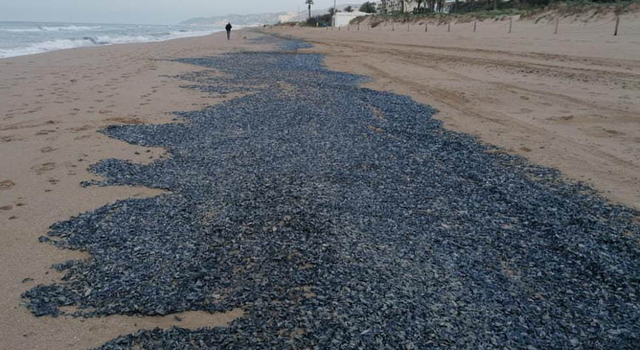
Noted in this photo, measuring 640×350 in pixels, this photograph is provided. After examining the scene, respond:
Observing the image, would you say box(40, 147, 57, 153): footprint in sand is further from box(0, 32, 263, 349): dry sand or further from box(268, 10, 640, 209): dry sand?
box(268, 10, 640, 209): dry sand

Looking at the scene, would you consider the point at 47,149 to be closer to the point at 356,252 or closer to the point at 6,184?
the point at 6,184

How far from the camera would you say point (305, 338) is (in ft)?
9.58

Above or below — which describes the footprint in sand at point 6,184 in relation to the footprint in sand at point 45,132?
below

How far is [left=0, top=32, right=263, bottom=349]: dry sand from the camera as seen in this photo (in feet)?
10.0

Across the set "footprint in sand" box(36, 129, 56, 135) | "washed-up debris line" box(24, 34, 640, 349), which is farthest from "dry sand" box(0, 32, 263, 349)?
"washed-up debris line" box(24, 34, 640, 349)

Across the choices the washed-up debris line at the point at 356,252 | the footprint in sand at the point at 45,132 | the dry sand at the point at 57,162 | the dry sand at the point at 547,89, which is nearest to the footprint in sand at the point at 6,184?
the dry sand at the point at 57,162

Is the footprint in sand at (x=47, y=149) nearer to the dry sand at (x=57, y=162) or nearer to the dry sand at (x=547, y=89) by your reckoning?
the dry sand at (x=57, y=162)

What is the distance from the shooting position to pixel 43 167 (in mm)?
5918

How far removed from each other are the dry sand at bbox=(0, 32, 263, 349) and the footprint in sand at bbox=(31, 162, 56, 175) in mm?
12

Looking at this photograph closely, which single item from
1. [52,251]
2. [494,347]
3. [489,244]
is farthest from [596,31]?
[52,251]

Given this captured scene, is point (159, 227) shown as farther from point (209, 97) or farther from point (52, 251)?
point (209, 97)

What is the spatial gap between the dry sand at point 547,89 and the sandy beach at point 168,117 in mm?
39

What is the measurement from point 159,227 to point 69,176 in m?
2.22

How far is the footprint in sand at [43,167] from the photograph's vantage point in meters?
5.78
